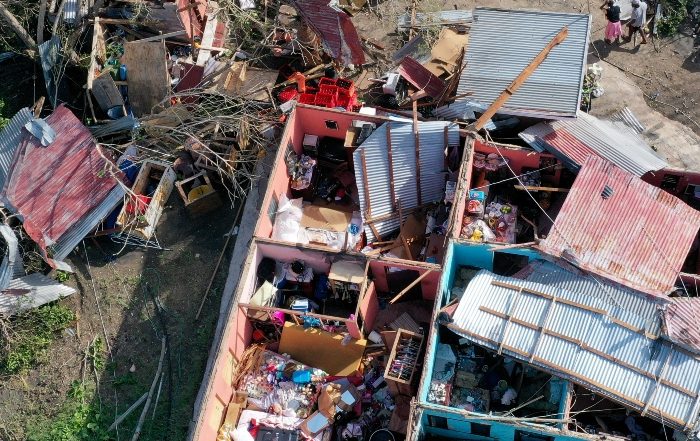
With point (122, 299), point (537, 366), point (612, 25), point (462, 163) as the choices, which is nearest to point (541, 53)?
point (462, 163)

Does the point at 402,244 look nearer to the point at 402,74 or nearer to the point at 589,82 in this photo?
the point at 402,74

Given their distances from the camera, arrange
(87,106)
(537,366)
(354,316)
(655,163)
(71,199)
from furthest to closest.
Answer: (87,106) < (71,199) < (655,163) < (354,316) < (537,366)

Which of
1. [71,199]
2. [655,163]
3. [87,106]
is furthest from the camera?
[87,106]

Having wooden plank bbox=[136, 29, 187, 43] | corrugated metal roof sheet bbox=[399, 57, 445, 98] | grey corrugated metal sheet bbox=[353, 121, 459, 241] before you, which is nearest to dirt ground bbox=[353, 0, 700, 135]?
corrugated metal roof sheet bbox=[399, 57, 445, 98]

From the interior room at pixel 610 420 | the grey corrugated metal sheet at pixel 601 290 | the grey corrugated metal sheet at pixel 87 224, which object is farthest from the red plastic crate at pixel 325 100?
the interior room at pixel 610 420

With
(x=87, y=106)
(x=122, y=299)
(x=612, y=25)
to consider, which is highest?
(x=612, y=25)

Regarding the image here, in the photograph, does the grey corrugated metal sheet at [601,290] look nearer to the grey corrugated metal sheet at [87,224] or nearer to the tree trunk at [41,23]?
the grey corrugated metal sheet at [87,224]

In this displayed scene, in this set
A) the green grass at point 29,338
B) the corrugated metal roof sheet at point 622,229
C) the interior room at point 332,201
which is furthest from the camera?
the green grass at point 29,338
